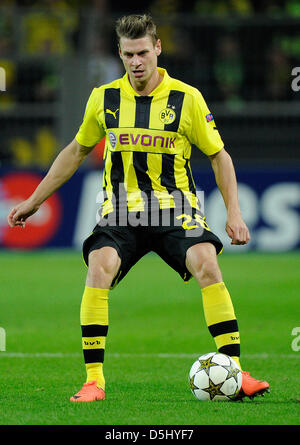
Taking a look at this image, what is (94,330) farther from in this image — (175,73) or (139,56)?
(175,73)

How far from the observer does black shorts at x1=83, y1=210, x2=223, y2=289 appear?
5461 millimetres

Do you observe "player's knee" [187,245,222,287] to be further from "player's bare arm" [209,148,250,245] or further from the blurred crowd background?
the blurred crowd background

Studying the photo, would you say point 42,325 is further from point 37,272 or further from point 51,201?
point 51,201

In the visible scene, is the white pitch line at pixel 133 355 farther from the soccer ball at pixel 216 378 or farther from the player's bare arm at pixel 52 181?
the soccer ball at pixel 216 378

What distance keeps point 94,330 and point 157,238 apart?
0.68 meters

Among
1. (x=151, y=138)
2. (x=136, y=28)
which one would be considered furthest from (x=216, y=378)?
(x=136, y=28)

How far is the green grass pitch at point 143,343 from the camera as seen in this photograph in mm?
4859

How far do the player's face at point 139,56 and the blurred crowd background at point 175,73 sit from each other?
9771 millimetres

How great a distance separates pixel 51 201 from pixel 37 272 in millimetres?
2288

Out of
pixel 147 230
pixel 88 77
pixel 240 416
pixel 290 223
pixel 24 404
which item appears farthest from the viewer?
pixel 88 77

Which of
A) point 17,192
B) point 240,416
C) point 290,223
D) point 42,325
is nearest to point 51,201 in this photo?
point 17,192

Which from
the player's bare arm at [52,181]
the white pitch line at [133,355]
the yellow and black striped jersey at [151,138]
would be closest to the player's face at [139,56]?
the yellow and black striped jersey at [151,138]
